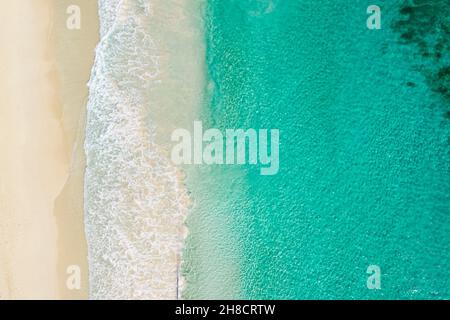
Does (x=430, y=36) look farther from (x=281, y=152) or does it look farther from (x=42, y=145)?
(x=42, y=145)

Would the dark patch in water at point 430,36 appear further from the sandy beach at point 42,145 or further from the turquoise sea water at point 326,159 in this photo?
the sandy beach at point 42,145

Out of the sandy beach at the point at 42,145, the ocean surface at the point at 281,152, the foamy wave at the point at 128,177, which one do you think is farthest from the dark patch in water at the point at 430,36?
the sandy beach at the point at 42,145

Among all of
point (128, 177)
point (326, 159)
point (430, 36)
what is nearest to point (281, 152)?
point (326, 159)

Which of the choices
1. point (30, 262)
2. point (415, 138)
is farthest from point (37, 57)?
point (415, 138)

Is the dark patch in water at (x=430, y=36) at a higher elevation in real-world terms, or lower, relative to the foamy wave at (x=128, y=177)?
higher
